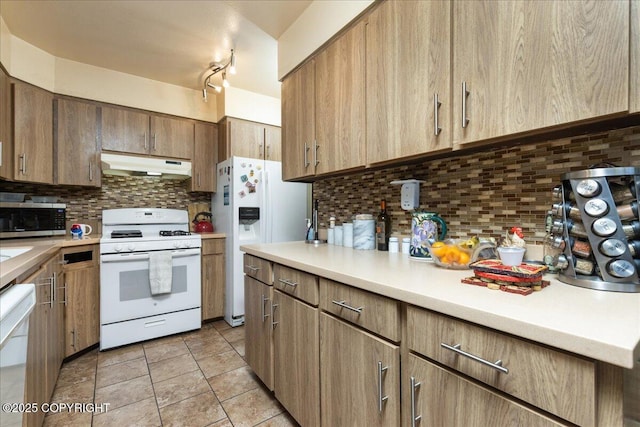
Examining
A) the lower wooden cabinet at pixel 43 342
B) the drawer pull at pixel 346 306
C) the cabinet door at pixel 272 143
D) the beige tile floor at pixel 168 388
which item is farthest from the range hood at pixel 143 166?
the drawer pull at pixel 346 306

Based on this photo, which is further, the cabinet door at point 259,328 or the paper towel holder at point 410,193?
the cabinet door at point 259,328

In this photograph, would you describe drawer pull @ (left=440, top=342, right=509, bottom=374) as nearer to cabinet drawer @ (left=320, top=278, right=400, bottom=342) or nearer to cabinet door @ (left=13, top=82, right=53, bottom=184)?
cabinet drawer @ (left=320, top=278, right=400, bottom=342)

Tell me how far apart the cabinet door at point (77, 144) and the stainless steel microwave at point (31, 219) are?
0.27 m

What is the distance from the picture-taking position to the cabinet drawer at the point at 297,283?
1281mm

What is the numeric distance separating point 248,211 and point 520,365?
261 centimetres

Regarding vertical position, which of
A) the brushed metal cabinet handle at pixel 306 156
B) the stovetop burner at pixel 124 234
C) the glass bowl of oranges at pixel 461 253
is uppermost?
the brushed metal cabinet handle at pixel 306 156

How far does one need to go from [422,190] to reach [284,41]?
61.6 inches

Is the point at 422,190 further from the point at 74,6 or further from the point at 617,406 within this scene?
the point at 74,6

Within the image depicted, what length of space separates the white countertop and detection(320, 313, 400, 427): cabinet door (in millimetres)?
205

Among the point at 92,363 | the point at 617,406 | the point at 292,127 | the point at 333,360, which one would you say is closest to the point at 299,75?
the point at 292,127

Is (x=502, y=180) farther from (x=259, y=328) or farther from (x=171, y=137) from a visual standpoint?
(x=171, y=137)

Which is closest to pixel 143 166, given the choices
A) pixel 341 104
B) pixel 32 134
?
pixel 32 134

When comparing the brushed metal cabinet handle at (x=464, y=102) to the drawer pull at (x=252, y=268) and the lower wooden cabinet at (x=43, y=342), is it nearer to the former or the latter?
the drawer pull at (x=252, y=268)

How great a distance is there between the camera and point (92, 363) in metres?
2.21
